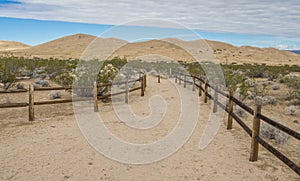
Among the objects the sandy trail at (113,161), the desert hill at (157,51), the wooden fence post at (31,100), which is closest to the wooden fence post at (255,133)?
the sandy trail at (113,161)

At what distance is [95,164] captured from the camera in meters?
5.57

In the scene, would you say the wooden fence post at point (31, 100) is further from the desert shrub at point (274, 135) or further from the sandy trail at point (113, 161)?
the desert shrub at point (274, 135)

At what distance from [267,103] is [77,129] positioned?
35.0ft

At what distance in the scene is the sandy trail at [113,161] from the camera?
5.10 meters

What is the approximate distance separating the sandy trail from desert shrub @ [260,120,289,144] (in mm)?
681

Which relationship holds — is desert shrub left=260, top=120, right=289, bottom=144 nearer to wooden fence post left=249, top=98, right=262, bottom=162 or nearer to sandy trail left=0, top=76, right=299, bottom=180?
sandy trail left=0, top=76, right=299, bottom=180

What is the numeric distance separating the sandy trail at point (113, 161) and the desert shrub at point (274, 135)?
68 cm

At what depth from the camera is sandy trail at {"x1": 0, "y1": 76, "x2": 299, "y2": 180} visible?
5.10 m

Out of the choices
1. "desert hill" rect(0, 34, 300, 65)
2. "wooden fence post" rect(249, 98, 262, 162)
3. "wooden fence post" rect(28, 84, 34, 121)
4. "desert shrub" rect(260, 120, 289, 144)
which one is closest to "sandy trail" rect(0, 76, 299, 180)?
"wooden fence post" rect(249, 98, 262, 162)

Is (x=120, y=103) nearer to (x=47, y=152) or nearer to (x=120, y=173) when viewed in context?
(x=47, y=152)

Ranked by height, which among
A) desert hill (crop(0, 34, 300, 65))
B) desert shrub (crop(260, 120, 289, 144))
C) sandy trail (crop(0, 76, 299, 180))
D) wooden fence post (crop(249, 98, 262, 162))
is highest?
desert hill (crop(0, 34, 300, 65))

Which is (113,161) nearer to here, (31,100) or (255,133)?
(255,133)

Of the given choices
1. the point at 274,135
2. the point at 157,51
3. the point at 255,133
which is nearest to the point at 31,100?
the point at 255,133

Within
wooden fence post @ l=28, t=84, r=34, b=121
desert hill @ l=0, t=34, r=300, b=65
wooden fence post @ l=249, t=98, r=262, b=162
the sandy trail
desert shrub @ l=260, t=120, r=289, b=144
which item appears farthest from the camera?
desert hill @ l=0, t=34, r=300, b=65
